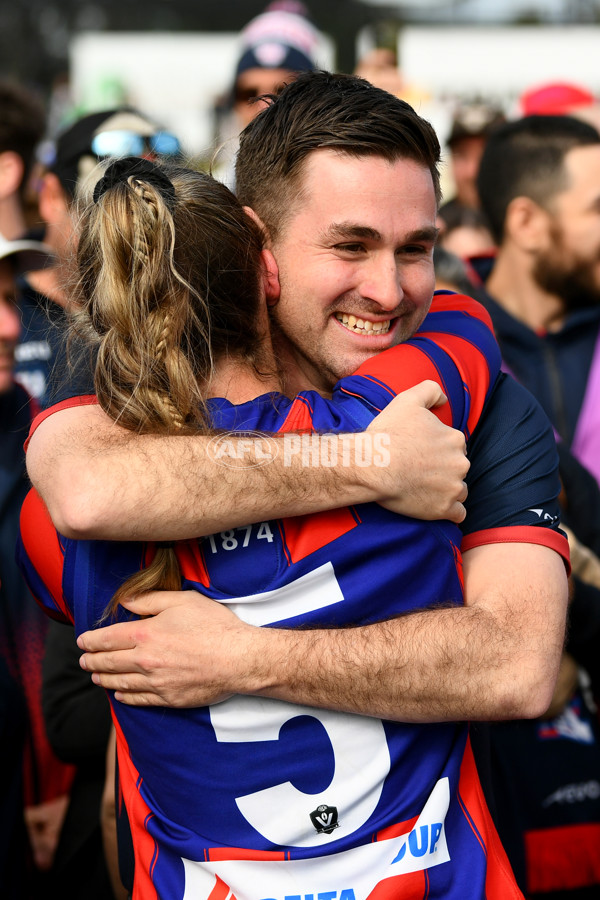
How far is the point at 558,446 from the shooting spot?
292 centimetres

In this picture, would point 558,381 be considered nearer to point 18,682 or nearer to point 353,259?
point 353,259

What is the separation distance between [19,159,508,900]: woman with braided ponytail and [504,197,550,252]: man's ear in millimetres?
2629

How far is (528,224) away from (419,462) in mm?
2969

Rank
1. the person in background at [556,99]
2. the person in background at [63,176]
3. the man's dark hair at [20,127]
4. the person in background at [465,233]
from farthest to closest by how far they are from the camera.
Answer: the person in background at [556,99] → the person in background at [465,233] → the man's dark hair at [20,127] → the person in background at [63,176]

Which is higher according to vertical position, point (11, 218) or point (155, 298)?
point (155, 298)

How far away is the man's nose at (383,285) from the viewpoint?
201 centimetres

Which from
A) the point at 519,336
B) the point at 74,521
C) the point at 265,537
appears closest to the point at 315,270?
the point at 265,537

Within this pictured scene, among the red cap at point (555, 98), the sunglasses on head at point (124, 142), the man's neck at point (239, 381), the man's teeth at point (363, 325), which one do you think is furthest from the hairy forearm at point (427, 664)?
the red cap at point (555, 98)

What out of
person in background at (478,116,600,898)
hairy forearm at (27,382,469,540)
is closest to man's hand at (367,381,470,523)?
hairy forearm at (27,382,469,540)

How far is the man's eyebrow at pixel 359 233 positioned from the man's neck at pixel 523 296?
211 centimetres

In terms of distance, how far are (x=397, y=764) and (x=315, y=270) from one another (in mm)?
985

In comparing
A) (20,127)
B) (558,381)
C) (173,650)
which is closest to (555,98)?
(558,381)

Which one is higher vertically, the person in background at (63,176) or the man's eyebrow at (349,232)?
the man's eyebrow at (349,232)

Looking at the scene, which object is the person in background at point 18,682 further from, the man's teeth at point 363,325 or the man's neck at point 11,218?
the man's neck at point 11,218
